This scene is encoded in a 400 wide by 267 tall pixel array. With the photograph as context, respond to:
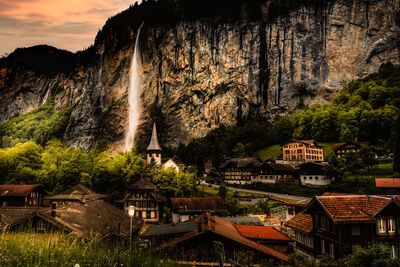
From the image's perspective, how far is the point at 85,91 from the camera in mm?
120125

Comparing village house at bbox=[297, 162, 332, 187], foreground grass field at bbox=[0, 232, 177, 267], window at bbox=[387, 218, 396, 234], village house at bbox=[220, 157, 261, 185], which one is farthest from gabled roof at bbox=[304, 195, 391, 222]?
village house at bbox=[220, 157, 261, 185]

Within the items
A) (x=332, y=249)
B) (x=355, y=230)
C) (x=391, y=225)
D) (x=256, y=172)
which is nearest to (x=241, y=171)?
(x=256, y=172)

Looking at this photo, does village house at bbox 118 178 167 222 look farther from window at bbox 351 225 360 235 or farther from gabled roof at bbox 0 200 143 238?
window at bbox 351 225 360 235

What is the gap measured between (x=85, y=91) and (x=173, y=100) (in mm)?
41662

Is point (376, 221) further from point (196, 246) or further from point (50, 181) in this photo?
point (50, 181)

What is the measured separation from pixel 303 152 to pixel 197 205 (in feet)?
148

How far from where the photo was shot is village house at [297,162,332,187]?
5312 centimetres

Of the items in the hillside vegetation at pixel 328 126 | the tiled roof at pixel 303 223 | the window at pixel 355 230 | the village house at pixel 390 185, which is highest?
the hillside vegetation at pixel 328 126

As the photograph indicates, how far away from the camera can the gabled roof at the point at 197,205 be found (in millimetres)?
35500

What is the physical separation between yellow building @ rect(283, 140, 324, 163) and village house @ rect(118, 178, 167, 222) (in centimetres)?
4407

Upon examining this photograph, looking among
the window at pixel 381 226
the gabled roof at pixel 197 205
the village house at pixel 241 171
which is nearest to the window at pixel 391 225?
the window at pixel 381 226

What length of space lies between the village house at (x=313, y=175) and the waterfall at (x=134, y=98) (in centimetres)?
6158

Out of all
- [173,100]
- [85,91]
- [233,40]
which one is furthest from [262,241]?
[85,91]

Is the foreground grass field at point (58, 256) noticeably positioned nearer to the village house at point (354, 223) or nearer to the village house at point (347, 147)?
the village house at point (354, 223)
